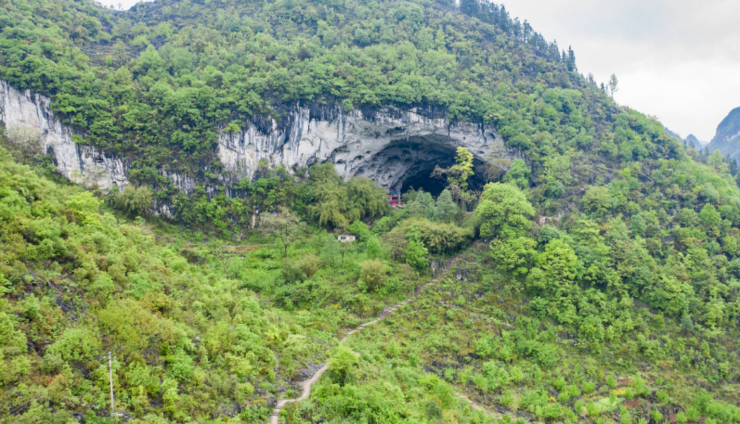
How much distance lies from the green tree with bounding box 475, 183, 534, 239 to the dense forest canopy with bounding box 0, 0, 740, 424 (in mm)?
167

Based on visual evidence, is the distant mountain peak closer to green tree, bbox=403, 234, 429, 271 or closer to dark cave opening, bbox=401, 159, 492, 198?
dark cave opening, bbox=401, 159, 492, 198

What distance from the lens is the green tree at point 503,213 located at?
1034 inches

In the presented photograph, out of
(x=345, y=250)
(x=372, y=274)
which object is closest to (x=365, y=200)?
(x=345, y=250)

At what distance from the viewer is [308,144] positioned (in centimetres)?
3372

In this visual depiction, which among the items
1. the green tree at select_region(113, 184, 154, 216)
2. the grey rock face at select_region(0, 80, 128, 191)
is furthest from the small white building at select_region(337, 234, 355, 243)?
the grey rock face at select_region(0, 80, 128, 191)

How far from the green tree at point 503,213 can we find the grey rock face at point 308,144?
8.46m

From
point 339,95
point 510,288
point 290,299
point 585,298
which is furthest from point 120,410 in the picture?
point 339,95

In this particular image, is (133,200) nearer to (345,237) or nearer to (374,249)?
(345,237)

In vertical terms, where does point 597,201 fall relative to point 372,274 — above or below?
above

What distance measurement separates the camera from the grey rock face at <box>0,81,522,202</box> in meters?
28.1

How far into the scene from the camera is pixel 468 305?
932 inches

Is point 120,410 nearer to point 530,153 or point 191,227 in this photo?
point 191,227

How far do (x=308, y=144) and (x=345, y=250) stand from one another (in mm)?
9942

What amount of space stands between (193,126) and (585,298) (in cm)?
2709
